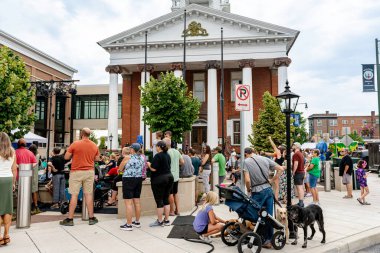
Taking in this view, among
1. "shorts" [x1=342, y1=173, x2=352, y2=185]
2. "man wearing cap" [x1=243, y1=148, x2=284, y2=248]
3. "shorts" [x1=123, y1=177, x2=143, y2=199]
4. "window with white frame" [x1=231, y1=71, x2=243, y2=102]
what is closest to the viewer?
"man wearing cap" [x1=243, y1=148, x2=284, y2=248]

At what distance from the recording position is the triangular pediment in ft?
91.9

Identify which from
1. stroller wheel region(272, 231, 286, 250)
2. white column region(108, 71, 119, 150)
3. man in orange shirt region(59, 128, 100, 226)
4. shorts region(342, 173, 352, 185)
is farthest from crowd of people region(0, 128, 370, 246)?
white column region(108, 71, 119, 150)

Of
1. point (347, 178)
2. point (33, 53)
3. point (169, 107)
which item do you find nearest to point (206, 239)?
point (347, 178)

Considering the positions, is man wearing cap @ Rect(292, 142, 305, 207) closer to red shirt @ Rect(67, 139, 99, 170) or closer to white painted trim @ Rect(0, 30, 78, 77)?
red shirt @ Rect(67, 139, 99, 170)

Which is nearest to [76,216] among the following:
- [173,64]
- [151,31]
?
[173,64]

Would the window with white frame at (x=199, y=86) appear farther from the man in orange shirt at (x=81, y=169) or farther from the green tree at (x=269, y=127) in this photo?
the man in orange shirt at (x=81, y=169)

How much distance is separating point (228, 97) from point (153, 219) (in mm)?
25155

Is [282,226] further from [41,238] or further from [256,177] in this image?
[41,238]

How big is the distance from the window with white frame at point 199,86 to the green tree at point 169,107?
12550mm

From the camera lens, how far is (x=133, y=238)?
6035 millimetres

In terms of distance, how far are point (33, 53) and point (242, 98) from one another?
134 ft

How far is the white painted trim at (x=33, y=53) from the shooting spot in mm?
34531

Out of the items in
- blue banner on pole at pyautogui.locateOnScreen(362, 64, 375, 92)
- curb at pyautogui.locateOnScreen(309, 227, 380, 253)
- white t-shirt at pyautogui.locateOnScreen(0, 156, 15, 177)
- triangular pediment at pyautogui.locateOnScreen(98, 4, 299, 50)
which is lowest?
curb at pyautogui.locateOnScreen(309, 227, 380, 253)

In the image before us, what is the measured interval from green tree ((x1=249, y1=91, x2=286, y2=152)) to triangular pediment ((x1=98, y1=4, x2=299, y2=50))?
311 inches
